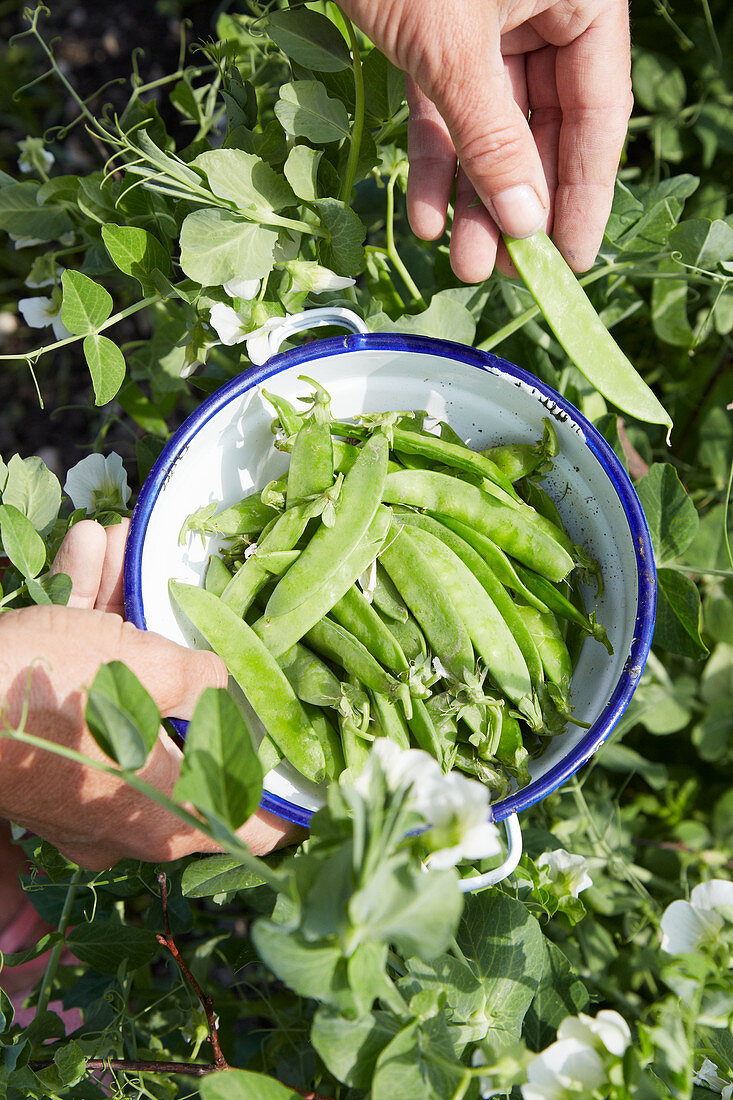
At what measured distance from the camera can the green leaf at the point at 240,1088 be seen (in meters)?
0.69

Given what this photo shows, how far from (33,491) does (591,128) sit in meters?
1.03

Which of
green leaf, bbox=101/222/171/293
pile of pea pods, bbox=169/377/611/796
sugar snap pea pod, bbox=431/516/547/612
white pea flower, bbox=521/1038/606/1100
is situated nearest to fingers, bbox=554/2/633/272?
pile of pea pods, bbox=169/377/611/796

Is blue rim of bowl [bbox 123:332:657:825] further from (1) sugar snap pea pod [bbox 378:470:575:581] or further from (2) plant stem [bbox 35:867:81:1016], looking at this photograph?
(2) plant stem [bbox 35:867:81:1016]

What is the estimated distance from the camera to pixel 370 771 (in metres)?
0.65

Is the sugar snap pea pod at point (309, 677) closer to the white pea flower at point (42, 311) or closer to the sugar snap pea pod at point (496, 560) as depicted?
the sugar snap pea pod at point (496, 560)

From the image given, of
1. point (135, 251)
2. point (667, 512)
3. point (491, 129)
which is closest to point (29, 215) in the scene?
point (135, 251)

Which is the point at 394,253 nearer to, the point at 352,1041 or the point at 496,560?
the point at 496,560

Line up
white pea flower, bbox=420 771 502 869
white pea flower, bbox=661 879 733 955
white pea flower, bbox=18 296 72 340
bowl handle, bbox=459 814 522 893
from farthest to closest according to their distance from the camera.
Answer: white pea flower, bbox=18 296 72 340 → bowl handle, bbox=459 814 522 893 → white pea flower, bbox=661 879 733 955 → white pea flower, bbox=420 771 502 869

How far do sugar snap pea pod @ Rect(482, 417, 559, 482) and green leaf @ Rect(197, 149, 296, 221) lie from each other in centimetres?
48

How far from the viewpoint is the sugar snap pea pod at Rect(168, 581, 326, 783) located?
105cm

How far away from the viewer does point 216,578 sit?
114cm

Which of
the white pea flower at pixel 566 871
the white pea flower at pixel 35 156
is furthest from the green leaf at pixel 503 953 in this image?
the white pea flower at pixel 35 156

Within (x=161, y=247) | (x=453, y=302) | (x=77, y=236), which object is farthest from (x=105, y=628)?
(x=77, y=236)

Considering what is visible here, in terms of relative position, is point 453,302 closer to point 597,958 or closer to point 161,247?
point 161,247
